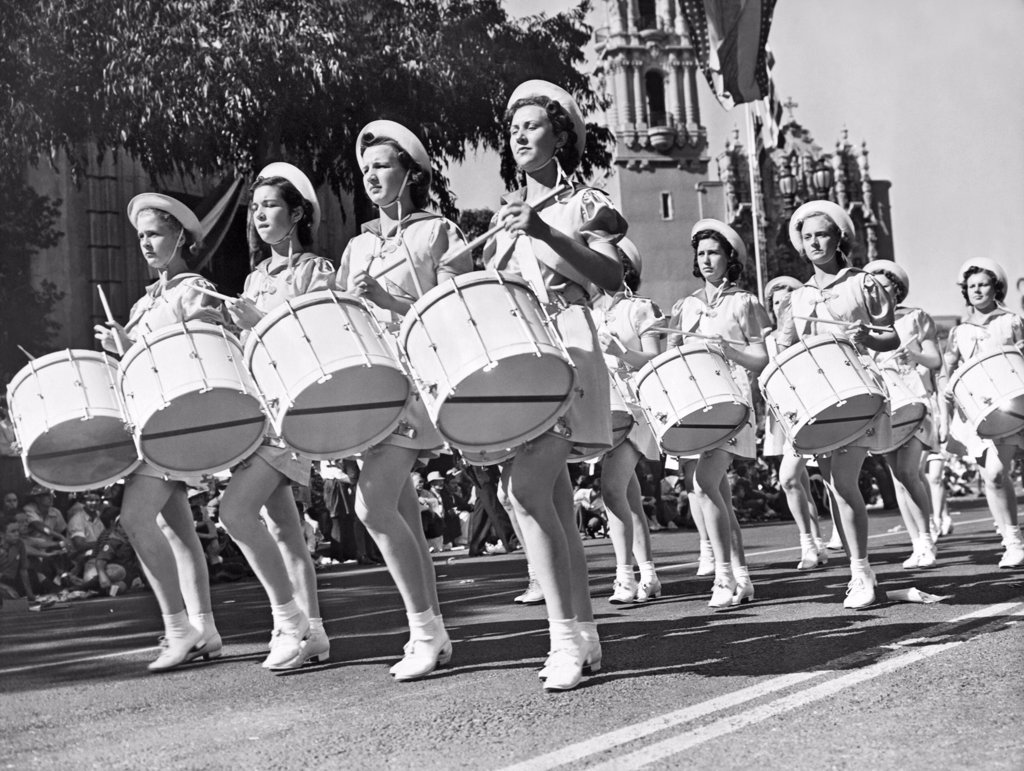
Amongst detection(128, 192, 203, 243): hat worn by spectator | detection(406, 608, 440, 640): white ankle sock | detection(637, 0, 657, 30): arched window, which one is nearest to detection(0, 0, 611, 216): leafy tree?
detection(128, 192, 203, 243): hat worn by spectator

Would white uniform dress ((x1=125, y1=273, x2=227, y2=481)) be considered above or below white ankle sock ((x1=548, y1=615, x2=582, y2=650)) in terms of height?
above

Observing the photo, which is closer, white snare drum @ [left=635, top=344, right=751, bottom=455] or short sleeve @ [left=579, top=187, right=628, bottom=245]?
short sleeve @ [left=579, top=187, right=628, bottom=245]

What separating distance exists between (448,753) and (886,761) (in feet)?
3.74

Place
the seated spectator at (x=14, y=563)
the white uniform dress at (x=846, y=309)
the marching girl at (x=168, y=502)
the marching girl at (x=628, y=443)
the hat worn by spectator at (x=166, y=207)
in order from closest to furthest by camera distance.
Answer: the marching girl at (x=168, y=502)
the hat worn by spectator at (x=166, y=207)
the white uniform dress at (x=846, y=309)
the marching girl at (x=628, y=443)
the seated spectator at (x=14, y=563)

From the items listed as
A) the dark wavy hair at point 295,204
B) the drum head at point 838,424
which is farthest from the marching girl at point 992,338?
the dark wavy hair at point 295,204

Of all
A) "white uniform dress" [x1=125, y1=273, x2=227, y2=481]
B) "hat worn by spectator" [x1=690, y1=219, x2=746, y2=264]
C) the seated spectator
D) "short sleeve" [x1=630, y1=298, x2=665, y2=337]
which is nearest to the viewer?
"white uniform dress" [x1=125, y1=273, x2=227, y2=481]

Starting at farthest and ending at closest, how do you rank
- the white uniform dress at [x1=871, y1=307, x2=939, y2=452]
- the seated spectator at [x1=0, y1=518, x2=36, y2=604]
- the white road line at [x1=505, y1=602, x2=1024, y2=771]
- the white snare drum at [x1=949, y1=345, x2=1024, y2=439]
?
the seated spectator at [x1=0, y1=518, x2=36, y2=604] < the white uniform dress at [x1=871, y1=307, x2=939, y2=452] < the white snare drum at [x1=949, y1=345, x2=1024, y2=439] < the white road line at [x1=505, y1=602, x2=1024, y2=771]

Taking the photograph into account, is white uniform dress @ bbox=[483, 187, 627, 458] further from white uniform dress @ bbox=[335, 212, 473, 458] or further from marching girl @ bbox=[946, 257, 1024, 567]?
marching girl @ bbox=[946, 257, 1024, 567]

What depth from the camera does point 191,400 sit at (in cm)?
502

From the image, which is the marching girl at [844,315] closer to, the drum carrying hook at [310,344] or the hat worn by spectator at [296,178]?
the hat worn by spectator at [296,178]

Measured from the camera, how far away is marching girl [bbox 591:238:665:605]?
785 cm

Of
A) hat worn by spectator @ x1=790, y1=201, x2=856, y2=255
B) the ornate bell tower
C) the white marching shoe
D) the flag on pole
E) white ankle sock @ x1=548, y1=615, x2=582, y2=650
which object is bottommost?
the white marching shoe

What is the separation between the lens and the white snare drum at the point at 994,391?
27.0 ft

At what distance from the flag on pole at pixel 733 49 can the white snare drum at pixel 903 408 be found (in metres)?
22.5
